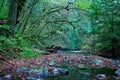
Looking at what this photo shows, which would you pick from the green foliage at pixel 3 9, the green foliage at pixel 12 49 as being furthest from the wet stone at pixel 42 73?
the green foliage at pixel 3 9

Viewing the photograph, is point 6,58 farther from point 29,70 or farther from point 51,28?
point 51,28

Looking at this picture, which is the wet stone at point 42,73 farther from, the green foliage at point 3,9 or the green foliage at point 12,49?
the green foliage at point 3,9

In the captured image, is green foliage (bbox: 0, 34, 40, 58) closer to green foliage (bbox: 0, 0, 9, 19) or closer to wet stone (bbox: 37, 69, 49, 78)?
green foliage (bbox: 0, 0, 9, 19)

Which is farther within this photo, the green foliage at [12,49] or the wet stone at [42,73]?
the green foliage at [12,49]

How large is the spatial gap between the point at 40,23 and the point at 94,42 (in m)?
5.76

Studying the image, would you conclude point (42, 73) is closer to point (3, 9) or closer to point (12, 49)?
point (12, 49)

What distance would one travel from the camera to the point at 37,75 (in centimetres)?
713

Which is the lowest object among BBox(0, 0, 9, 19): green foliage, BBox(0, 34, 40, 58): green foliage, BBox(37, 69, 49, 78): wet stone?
BBox(37, 69, 49, 78): wet stone

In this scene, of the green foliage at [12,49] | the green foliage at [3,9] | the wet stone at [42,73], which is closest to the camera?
the wet stone at [42,73]

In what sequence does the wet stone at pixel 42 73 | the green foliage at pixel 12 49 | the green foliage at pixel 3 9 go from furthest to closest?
the green foliage at pixel 3 9, the green foliage at pixel 12 49, the wet stone at pixel 42 73

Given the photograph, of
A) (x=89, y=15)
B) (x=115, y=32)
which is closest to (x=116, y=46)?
(x=115, y=32)

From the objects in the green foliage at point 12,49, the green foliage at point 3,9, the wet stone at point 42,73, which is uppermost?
the green foliage at point 3,9

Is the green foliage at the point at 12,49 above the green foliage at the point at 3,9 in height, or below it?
below

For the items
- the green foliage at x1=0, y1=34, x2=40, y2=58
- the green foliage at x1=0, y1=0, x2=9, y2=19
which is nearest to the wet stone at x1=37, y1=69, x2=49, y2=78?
the green foliage at x1=0, y1=34, x2=40, y2=58
